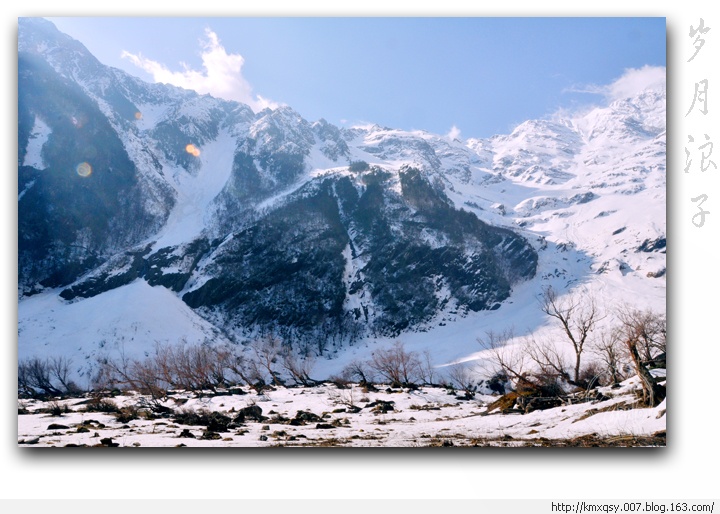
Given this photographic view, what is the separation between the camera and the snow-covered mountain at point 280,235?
83.6 ft

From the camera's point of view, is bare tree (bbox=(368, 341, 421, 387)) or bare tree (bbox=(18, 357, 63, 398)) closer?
bare tree (bbox=(18, 357, 63, 398))

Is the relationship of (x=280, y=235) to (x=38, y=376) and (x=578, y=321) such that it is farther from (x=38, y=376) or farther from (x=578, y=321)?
(x=578, y=321)

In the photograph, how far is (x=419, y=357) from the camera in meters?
24.3

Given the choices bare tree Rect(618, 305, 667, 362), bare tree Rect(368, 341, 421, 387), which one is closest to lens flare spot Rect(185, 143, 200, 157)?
bare tree Rect(368, 341, 421, 387)

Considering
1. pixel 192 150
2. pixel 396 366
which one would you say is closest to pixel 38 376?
pixel 396 366

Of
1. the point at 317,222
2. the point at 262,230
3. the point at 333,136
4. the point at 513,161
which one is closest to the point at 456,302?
the point at 317,222

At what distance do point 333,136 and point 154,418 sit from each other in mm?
73246

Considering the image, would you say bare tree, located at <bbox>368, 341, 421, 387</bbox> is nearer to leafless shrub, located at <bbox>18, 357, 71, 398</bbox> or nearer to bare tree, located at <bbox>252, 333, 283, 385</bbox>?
bare tree, located at <bbox>252, 333, 283, 385</bbox>

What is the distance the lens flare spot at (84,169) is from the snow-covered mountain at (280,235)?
0.20 metres

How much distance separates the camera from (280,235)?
1720 inches

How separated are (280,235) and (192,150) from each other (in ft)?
124

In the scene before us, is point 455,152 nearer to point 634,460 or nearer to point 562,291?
point 562,291

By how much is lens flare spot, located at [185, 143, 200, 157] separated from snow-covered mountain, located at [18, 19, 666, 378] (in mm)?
1114

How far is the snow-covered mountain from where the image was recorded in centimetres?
2548
